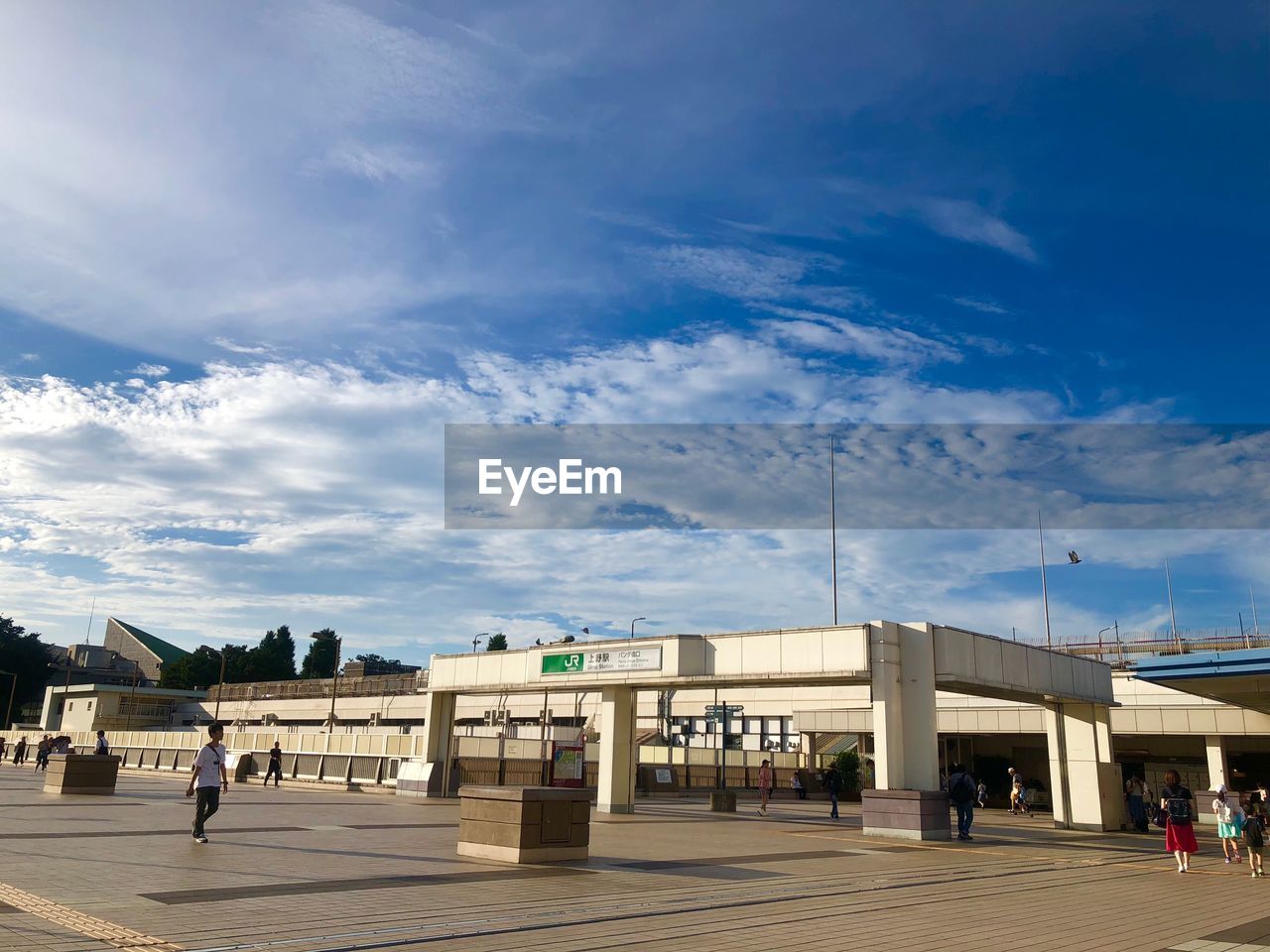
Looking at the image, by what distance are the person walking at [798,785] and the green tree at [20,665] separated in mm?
102642

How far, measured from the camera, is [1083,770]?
2864 centimetres

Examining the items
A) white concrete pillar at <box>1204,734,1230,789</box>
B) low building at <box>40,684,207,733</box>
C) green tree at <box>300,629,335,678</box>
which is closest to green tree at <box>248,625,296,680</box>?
green tree at <box>300,629,335,678</box>

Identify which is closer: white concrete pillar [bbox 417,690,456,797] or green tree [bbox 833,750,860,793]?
white concrete pillar [bbox 417,690,456,797]

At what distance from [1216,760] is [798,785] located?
57.0ft

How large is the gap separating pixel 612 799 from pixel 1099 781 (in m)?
14.1

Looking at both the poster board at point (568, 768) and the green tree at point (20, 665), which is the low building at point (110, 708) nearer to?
the green tree at point (20, 665)

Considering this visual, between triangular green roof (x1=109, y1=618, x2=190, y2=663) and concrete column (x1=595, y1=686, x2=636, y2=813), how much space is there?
136996 millimetres

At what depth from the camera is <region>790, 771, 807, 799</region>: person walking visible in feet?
148

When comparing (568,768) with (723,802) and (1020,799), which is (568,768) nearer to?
(723,802)

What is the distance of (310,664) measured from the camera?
14938 cm

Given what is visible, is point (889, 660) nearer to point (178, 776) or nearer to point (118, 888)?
point (118, 888)

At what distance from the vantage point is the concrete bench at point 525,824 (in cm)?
1397

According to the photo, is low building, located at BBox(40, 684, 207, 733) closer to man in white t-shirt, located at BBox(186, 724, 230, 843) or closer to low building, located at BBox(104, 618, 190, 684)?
low building, located at BBox(104, 618, 190, 684)

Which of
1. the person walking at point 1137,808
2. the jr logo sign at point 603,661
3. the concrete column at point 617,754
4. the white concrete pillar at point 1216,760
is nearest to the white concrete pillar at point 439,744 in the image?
the jr logo sign at point 603,661
